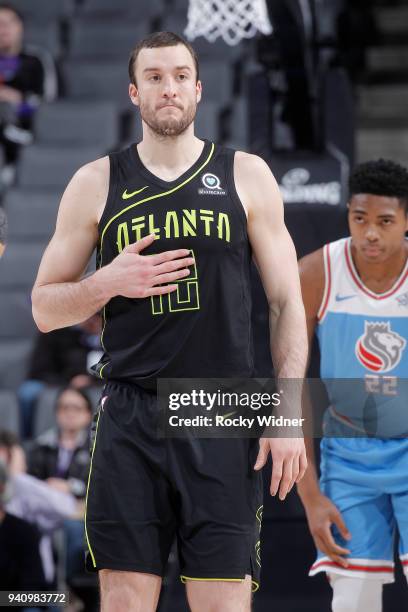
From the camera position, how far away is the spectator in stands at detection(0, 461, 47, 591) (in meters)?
5.83

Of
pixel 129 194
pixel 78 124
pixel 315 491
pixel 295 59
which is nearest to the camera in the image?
pixel 129 194

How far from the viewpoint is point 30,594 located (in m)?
4.64

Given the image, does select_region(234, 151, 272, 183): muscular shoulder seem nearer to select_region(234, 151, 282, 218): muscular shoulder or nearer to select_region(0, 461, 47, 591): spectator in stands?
select_region(234, 151, 282, 218): muscular shoulder

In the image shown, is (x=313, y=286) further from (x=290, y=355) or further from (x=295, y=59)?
(x=295, y=59)

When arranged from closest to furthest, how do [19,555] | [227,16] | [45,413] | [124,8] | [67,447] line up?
[19,555]
[227,16]
[67,447]
[45,413]
[124,8]

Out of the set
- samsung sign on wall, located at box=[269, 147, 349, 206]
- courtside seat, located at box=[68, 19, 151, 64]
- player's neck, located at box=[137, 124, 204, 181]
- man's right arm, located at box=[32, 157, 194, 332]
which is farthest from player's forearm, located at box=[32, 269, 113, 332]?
courtside seat, located at box=[68, 19, 151, 64]

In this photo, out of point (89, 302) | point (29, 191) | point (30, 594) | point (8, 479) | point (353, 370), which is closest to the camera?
point (89, 302)

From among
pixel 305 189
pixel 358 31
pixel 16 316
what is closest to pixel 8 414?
pixel 16 316

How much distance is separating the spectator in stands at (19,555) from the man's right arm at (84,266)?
2.57 metres

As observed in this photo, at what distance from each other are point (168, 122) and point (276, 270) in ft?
1.90

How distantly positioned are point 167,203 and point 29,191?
6.19 m

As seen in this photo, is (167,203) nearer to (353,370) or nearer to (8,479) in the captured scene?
(353,370)

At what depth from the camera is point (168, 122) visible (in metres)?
3.54

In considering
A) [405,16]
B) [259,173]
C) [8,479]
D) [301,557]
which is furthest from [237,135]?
[259,173]
